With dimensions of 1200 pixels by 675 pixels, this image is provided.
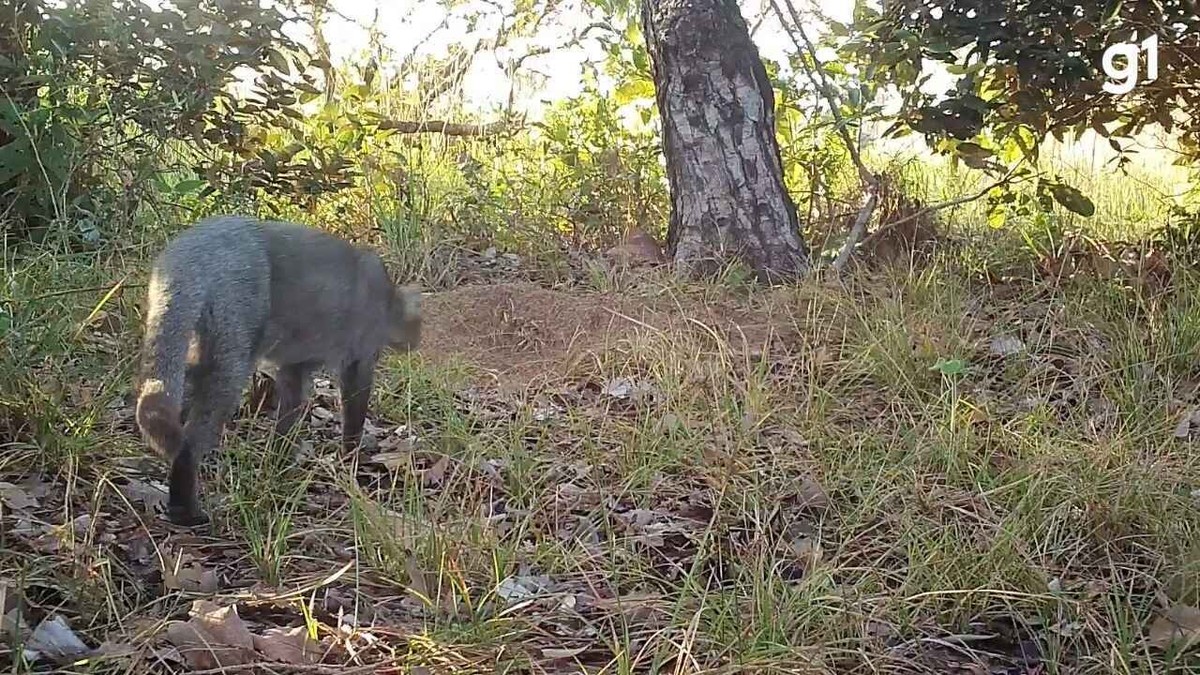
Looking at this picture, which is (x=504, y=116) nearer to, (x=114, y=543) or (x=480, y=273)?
(x=480, y=273)

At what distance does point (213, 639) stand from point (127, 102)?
3014 millimetres

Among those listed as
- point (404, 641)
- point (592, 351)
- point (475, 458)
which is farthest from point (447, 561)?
point (592, 351)

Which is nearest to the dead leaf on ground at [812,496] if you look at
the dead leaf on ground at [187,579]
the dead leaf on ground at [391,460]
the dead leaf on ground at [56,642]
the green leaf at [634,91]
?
the dead leaf on ground at [391,460]

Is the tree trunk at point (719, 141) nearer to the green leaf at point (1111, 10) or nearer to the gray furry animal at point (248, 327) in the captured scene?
the green leaf at point (1111, 10)

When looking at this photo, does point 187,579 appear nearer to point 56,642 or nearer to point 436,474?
point 56,642

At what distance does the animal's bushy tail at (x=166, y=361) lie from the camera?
278 cm

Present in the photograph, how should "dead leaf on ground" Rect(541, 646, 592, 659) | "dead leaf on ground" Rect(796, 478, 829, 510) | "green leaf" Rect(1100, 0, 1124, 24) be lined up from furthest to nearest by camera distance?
"green leaf" Rect(1100, 0, 1124, 24) < "dead leaf on ground" Rect(796, 478, 829, 510) < "dead leaf on ground" Rect(541, 646, 592, 659)

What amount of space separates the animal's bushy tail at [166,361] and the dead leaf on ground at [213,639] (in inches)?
27.0

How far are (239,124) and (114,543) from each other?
2658 mm

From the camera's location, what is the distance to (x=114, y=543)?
2615 mm

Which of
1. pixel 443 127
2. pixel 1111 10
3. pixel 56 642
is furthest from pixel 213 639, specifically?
pixel 443 127

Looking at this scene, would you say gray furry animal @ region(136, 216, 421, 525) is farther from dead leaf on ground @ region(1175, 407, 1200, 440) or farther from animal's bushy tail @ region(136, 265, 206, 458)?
dead leaf on ground @ region(1175, 407, 1200, 440)

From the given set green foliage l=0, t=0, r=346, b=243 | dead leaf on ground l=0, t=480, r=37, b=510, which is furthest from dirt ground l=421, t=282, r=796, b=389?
dead leaf on ground l=0, t=480, r=37, b=510

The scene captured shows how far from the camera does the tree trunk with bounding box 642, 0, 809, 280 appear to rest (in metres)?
5.23
